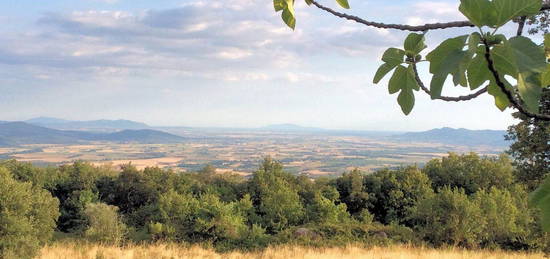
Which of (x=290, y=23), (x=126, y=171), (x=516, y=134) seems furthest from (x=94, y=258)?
(x=126, y=171)

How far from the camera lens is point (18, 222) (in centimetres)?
1595

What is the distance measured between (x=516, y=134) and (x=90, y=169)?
37.0 metres

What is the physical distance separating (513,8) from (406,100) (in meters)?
0.49

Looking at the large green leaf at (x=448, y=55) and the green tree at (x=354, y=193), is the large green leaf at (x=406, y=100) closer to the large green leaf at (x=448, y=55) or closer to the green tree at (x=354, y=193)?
the large green leaf at (x=448, y=55)

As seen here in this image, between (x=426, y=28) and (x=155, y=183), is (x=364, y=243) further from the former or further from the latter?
(x=155, y=183)

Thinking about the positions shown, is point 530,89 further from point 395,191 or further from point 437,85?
point 395,191

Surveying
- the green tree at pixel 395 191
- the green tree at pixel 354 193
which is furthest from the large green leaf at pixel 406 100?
the green tree at pixel 354 193

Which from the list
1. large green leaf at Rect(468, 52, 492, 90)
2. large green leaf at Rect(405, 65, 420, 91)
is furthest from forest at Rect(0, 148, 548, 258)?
large green leaf at Rect(468, 52, 492, 90)

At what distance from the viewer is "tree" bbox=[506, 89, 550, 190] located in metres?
11.6

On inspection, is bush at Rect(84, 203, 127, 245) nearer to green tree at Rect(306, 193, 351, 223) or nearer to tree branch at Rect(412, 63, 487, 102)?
green tree at Rect(306, 193, 351, 223)

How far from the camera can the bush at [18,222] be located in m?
15.3

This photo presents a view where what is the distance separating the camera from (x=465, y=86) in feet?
3.83

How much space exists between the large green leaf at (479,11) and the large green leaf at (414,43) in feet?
1.29

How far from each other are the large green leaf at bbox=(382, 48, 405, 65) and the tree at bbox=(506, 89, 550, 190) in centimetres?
Result: 1168
